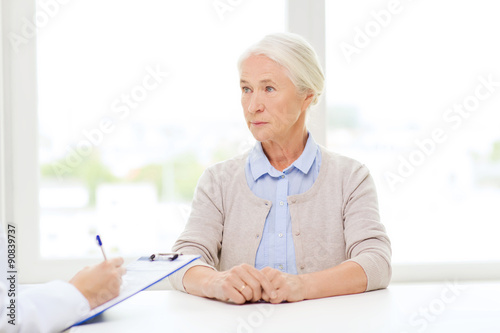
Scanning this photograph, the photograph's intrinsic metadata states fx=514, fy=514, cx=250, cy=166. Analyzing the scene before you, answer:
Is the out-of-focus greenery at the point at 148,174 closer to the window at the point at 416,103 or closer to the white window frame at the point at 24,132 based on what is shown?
the white window frame at the point at 24,132

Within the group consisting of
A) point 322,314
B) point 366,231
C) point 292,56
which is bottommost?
point 322,314

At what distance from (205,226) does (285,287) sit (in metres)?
0.47

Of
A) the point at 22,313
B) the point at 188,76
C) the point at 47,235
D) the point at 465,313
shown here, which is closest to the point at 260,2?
the point at 188,76

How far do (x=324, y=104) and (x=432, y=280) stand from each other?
94cm

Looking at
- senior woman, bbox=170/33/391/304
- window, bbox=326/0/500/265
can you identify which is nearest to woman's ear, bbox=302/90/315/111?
senior woman, bbox=170/33/391/304

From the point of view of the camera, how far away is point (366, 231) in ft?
5.24

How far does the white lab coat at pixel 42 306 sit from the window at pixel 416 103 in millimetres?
1513

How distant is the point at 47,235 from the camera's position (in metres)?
2.29

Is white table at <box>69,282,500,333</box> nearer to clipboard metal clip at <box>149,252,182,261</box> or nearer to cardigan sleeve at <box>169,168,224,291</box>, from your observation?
clipboard metal clip at <box>149,252,182,261</box>

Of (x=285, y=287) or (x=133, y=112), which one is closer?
(x=285, y=287)

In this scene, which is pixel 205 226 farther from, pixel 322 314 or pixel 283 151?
pixel 322 314

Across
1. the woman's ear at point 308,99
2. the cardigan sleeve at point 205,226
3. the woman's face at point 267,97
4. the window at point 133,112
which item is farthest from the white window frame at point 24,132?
the cardigan sleeve at point 205,226

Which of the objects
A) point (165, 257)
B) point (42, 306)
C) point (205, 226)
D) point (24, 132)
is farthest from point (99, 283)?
point (24, 132)

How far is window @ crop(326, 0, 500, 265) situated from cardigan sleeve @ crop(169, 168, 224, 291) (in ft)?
2.50
